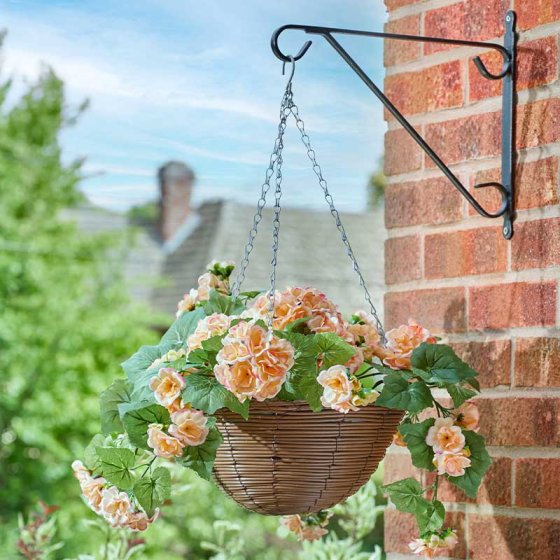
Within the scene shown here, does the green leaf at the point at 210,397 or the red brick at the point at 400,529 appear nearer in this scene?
the green leaf at the point at 210,397

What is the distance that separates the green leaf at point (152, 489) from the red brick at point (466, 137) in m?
0.56

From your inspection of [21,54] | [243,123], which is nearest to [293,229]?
[243,123]

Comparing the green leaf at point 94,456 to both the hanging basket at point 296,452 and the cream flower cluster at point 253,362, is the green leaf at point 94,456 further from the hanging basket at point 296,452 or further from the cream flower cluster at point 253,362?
the cream flower cluster at point 253,362

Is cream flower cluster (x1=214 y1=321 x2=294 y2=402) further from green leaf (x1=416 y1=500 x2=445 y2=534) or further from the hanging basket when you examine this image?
green leaf (x1=416 y1=500 x2=445 y2=534)

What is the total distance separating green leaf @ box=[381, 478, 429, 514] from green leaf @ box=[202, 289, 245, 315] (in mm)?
291

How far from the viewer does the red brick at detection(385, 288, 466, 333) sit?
132 centimetres

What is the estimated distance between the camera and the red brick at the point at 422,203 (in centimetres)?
133

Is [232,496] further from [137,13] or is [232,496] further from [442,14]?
[137,13]

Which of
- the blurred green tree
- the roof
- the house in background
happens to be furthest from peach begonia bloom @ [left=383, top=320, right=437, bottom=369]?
the roof

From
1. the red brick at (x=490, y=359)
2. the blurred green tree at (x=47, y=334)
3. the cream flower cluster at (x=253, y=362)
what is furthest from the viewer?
the blurred green tree at (x=47, y=334)

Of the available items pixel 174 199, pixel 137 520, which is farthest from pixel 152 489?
pixel 174 199

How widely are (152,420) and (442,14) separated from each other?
2.26 ft

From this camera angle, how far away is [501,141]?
4.15ft

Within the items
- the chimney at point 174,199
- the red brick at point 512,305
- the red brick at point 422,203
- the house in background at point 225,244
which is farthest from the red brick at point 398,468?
the chimney at point 174,199
